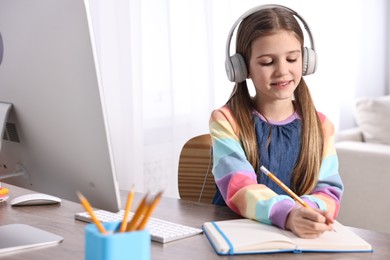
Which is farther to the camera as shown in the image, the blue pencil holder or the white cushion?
the white cushion

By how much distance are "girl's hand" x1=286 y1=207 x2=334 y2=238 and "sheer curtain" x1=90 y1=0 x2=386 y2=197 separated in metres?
1.46

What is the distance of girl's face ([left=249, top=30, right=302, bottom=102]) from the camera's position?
1585 millimetres

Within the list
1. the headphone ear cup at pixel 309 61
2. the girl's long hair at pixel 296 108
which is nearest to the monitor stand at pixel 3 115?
the girl's long hair at pixel 296 108

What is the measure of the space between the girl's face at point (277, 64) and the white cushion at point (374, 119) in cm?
186

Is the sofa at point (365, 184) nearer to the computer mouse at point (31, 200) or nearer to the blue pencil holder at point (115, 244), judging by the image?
the computer mouse at point (31, 200)

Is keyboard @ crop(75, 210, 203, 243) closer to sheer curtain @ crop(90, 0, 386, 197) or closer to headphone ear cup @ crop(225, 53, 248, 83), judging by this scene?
headphone ear cup @ crop(225, 53, 248, 83)

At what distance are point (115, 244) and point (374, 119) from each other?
276cm

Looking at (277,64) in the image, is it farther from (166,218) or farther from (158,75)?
(158,75)

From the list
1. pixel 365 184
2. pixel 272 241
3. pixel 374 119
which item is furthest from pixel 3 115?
pixel 374 119

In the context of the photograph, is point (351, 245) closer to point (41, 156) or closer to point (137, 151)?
point (41, 156)

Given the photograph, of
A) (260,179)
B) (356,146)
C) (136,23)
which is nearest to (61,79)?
(260,179)

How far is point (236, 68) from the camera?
1.66 meters

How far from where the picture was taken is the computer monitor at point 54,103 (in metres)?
1.02

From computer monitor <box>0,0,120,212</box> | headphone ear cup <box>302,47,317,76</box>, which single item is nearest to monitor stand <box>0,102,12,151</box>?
computer monitor <box>0,0,120,212</box>
